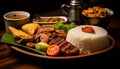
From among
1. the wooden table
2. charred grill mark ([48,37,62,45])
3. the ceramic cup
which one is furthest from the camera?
the ceramic cup

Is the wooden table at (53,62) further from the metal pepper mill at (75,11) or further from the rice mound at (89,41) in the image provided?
the metal pepper mill at (75,11)

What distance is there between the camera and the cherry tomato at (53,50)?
4.24ft

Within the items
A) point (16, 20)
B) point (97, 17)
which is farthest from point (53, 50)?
point (97, 17)

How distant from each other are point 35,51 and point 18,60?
0.14m

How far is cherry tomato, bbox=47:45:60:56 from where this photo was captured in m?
1.29

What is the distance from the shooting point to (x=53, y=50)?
A: 4.31 feet

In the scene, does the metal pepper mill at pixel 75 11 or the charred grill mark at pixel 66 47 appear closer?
the charred grill mark at pixel 66 47

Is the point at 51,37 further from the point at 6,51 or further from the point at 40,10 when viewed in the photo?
the point at 40,10

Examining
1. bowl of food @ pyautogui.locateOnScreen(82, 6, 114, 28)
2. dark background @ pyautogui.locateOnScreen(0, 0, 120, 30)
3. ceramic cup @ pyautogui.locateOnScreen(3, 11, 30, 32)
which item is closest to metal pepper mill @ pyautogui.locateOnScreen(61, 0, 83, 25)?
bowl of food @ pyautogui.locateOnScreen(82, 6, 114, 28)

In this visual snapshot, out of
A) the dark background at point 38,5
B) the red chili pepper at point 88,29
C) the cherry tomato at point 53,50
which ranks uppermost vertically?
the red chili pepper at point 88,29

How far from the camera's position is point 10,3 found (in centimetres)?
220

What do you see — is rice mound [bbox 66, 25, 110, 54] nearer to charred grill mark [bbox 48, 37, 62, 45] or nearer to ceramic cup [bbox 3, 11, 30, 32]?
charred grill mark [bbox 48, 37, 62, 45]

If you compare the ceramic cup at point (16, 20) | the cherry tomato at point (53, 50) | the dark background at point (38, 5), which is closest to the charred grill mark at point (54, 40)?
the cherry tomato at point (53, 50)

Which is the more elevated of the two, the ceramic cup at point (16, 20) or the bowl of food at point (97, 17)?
the ceramic cup at point (16, 20)
